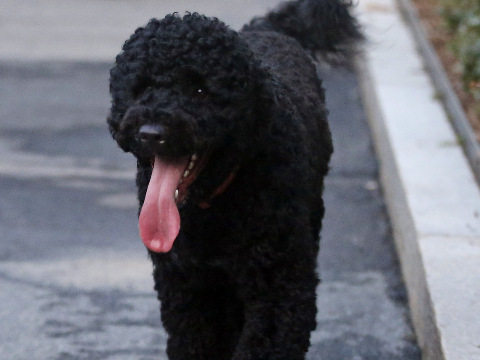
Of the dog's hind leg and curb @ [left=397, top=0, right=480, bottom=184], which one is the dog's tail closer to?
curb @ [left=397, top=0, right=480, bottom=184]

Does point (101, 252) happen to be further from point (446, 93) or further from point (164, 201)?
point (446, 93)

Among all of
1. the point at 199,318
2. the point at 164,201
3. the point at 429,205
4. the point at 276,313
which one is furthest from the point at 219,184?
the point at 429,205

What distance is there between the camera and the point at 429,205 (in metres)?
5.95

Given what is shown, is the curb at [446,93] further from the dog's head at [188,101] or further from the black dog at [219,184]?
the dog's head at [188,101]

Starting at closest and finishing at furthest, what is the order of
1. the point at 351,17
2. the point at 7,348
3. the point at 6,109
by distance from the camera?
1. the point at 7,348
2. the point at 351,17
3. the point at 6,109

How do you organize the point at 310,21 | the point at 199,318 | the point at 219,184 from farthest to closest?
the point at 310,21, the point at 199,318, the point at 219,184

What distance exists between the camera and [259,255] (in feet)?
13.3

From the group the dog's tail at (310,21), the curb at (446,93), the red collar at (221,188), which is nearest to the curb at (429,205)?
the curb at (446,93)

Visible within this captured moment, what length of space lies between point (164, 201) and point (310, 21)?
8.85 ft

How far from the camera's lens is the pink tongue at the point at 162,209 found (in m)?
3.72

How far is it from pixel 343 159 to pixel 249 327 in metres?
4.55

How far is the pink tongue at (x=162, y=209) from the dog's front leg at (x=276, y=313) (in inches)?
19.8

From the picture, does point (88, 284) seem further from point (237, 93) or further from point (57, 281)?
point (237, 93)

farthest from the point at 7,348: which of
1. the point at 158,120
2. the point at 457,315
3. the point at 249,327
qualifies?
the point at 457,315
